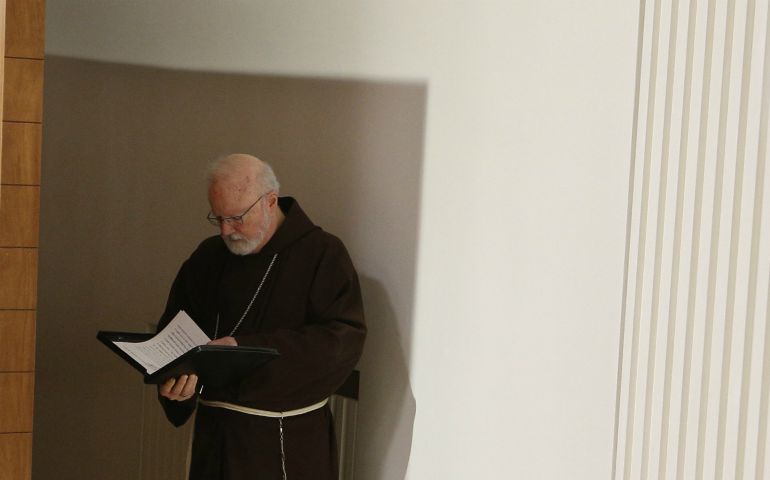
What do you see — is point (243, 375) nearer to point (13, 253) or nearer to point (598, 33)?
point (13, 253)

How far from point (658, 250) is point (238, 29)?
2.72m

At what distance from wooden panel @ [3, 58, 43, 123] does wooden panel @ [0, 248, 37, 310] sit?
1.38 feet

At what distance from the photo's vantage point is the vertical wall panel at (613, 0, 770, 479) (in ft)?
7.07

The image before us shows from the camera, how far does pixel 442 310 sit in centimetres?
349

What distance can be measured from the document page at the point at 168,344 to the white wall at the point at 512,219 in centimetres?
76

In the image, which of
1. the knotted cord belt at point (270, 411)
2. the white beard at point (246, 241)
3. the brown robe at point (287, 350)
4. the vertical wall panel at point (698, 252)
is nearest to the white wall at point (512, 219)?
the vertical wall panel at point (698, 252)

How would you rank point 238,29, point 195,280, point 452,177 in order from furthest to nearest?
point 238,29
point 195,280
point 452,177

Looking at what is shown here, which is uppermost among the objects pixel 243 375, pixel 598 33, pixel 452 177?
pixel 598 33

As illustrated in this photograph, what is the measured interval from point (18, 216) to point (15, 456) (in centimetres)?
76

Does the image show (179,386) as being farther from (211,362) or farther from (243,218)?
(243,218)

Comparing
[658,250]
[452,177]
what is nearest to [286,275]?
[452,177]

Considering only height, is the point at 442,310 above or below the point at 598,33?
below

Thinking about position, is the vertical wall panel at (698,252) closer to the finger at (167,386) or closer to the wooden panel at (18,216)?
the finger at (167,386)

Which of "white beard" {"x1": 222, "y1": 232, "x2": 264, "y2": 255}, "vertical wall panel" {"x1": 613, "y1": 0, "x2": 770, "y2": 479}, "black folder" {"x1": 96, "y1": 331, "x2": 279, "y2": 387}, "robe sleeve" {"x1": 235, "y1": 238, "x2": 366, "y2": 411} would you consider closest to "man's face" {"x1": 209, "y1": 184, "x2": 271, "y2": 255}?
"white beard" {"x1": 222, "y1": 232, "x2": 264, "y2": 255}
